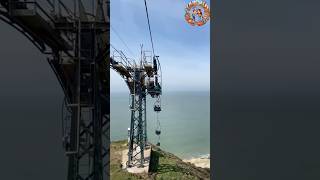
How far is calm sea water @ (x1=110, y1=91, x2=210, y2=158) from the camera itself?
2133mm

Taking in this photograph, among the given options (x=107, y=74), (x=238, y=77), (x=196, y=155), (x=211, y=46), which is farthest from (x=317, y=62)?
(x=107, y=74)

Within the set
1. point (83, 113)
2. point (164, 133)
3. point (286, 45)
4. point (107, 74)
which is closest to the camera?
point (83, 113)

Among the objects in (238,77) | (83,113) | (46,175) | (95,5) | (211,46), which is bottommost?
(46,175)

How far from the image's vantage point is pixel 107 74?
196cm

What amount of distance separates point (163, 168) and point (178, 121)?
0.67 meters

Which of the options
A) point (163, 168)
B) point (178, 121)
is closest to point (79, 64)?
point (178, 121)

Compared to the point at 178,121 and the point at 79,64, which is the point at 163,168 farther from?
the point at 79,64

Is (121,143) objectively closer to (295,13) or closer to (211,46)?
(211,46)

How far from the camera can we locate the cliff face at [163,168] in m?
2.11

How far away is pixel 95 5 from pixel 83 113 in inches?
29.7

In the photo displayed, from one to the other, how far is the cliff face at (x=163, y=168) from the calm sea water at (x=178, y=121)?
95 mm

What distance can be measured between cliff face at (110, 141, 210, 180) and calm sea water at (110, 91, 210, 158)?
0.10 m

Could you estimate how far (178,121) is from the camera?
233 cm

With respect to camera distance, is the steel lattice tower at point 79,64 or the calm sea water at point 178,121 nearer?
the steel lattice tower at point 79,64
